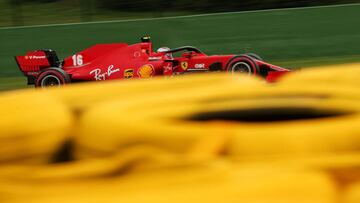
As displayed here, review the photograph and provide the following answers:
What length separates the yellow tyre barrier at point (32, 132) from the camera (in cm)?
211

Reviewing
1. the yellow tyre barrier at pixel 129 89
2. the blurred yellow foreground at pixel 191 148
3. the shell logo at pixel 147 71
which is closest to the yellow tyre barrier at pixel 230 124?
the blurred yellow foreground at pixel 191 148

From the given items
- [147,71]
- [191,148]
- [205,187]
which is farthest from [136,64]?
[205,187]

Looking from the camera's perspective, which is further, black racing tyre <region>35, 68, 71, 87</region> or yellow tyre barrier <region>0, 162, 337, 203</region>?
black racing tyre <region>35, 68, 71, 87</region>

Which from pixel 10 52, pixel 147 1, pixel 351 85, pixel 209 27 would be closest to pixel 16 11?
pixel 10 52

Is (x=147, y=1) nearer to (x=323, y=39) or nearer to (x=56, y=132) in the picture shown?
(x=323, y=39)

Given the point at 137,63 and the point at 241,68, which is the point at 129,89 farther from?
the point at 137,63

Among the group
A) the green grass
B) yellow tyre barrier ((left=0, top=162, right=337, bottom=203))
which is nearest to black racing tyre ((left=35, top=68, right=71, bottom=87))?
the green grass

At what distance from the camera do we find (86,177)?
1.99 m

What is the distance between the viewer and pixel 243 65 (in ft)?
40.2

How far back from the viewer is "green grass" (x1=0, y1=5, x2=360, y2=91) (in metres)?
16.3

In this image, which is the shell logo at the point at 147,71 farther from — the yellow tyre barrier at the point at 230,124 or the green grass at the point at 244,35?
the yellow tyre barrier at the point at 230,124

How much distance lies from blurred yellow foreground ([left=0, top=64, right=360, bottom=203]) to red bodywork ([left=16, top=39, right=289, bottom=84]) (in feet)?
32.8

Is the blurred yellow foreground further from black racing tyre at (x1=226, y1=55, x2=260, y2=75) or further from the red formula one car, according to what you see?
the red formula one car

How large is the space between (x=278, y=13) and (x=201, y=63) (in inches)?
173
